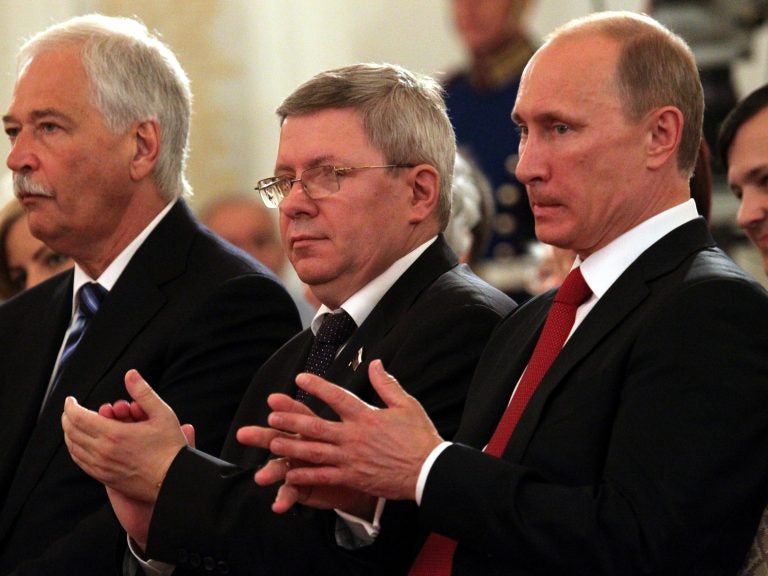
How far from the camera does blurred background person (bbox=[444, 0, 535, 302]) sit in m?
8.14

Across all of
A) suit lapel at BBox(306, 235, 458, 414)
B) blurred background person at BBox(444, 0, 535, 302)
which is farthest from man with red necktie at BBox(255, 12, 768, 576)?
blurred background person at BBox(444, 0, 535, 302)

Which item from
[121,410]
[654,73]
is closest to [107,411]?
[121,410]

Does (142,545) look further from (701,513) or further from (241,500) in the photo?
(701,513)

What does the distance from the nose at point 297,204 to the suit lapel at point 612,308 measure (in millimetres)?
875

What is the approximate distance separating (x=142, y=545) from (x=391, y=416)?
94 cm

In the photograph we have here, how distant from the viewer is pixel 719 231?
730cm

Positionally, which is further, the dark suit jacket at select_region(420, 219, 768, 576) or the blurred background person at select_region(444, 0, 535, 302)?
the blurred background person at select_region(444, 0, 535, 302)

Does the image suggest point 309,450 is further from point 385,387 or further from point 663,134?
point 663,134

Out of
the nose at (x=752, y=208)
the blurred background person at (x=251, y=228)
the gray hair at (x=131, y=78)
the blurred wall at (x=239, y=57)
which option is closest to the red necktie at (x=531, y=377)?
the nose at (x=752, y=208)

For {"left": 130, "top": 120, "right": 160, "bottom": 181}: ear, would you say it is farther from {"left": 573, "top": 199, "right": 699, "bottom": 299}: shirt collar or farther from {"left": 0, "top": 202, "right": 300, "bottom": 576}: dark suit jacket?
{"left": 573, "top": 199, "right": 699, "bottom": 299}: shirt collar

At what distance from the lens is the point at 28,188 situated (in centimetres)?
415

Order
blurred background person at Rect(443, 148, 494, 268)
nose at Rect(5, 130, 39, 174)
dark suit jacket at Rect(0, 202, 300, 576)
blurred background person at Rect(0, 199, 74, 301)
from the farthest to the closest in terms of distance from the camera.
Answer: blurred background person at Rect(0, 199, 74, 301) → blurred background person at Rect(443, 148, 494, 268) → nose at Rect(5, 130, 39, 174) → dark suit jacket at Rect(0, 202, 300, 576)

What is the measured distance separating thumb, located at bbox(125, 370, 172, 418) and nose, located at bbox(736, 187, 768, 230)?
1600 millimetres

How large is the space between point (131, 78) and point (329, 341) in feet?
3.60
